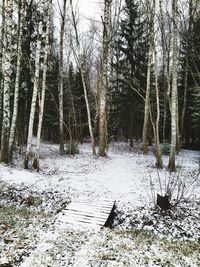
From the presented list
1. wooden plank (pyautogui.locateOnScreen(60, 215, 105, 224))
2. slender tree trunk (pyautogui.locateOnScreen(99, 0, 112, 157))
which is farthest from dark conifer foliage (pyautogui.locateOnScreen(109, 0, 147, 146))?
wooden plank (pyautogui.locateOnScreen(60, 215, 105, 224))

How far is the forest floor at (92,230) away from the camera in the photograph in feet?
13.5

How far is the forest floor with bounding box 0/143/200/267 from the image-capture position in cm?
412

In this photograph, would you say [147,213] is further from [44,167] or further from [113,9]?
[113,9]

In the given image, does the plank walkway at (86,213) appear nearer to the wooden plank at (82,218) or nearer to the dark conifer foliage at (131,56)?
the wooden plank at (82,218)

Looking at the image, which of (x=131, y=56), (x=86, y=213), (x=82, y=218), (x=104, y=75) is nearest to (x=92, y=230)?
(x=82, y=218)

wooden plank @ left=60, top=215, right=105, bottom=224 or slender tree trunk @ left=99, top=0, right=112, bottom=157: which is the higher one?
slender tree trunk @ left=99, top=0, right=112, bottom=157

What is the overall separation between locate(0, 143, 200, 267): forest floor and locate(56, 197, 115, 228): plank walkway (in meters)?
0.20

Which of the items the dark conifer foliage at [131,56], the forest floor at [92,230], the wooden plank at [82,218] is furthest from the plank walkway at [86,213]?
the dark conifer foliage at [131,56]

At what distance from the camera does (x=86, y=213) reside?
18.6 feet

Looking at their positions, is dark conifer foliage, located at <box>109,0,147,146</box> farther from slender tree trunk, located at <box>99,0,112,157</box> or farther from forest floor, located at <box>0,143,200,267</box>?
forest floor, located at <box>0,143,200,267</box>

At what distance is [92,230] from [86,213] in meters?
0.69

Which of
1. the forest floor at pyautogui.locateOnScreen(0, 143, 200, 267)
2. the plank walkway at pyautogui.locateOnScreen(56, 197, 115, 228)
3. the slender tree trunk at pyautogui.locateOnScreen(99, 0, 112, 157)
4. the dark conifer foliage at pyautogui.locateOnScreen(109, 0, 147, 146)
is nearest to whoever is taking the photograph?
the forest floor at pyautogui.locateOnScreen(0, 143, 200, 267)

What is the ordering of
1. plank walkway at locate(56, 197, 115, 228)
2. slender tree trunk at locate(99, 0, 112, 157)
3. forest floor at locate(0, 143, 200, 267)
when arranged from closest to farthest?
forest floor at locate(0, 143, 200, 267) → plank walkway at locate(56, 197, 115, 228) → slender tree trunk at locate(99, 0, 112, 157)

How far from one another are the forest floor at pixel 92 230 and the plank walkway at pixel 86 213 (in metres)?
0.20
